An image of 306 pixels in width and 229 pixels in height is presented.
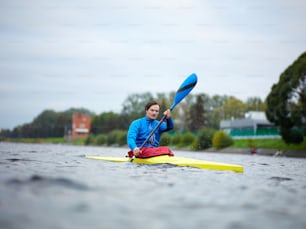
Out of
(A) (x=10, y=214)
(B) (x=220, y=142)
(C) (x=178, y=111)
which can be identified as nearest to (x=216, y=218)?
(A) (x=10, y=214)

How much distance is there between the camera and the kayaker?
336 inches

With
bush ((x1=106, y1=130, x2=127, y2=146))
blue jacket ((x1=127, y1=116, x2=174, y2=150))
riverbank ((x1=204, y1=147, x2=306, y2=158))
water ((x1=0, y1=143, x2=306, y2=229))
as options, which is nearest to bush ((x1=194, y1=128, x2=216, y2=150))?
riverbank ((x1=204, y1=147, x2=306, y2=158))

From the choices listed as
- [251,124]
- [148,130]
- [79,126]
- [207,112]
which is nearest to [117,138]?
[251,124]

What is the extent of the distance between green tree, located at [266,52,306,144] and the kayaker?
24.8 metres

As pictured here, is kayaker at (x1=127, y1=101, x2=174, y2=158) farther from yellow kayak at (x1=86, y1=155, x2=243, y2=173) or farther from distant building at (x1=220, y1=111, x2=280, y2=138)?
distant building at (x1=220, y1=111, x2=280, y2=138)

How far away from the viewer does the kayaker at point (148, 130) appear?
8.55 metres

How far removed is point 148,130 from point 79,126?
342 ft

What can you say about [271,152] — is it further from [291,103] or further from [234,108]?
[234,108]

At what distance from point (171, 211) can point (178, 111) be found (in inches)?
3410

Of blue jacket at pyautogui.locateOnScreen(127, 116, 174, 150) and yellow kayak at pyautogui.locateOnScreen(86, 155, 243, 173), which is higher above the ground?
blue jacket at pyautogui.locateOnScreen(127, 116, 174, 150)

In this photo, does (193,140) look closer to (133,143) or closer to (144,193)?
(133,143)

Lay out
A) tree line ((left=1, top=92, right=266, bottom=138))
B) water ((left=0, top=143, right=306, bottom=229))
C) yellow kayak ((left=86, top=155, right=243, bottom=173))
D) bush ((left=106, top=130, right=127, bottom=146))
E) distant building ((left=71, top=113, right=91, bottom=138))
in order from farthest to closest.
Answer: distant building ((left=71, top=113, right=91, bottom=138)), tree line ((left=1, top=92, right=266, bottom=138)), bush ((left=106, top=130, right=127, bottom=146)), yellow kayak ((left=86, top=155, right=243, bottom=173)), water ((left=0, top=143, right=306, bottom=229))

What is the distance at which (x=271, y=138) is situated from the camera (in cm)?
4294

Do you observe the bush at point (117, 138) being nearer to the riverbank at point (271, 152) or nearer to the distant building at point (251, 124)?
the distant building at point (251, 124)
